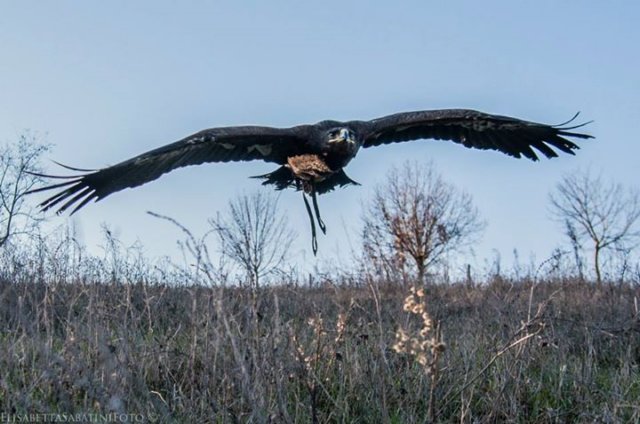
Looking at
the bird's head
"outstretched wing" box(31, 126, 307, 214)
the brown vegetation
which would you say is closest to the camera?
the brown vegetation

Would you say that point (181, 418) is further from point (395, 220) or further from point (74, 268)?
point (395, 220)

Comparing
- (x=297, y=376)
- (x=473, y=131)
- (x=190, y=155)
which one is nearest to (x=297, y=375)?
(x=297, y=376)

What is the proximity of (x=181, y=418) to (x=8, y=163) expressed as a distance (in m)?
24.9

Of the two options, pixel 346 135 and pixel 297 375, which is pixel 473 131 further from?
pixel 297 375

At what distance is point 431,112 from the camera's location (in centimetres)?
775

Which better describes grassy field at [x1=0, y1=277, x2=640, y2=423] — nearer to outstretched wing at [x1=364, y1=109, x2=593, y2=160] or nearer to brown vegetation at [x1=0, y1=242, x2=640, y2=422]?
brown vegetation at [x1=0, y1=242, x2=640, y2=422]

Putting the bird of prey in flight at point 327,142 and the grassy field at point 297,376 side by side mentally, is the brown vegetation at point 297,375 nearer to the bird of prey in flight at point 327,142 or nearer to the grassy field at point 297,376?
the grassy field at point 297,376

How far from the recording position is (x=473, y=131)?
8031mm

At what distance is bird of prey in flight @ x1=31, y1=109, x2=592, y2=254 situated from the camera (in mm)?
6750

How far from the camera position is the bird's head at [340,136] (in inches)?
284

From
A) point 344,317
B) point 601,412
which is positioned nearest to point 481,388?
point 601,412

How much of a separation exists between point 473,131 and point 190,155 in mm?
3079

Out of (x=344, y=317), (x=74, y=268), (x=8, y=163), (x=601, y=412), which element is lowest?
(x=601, y=412)

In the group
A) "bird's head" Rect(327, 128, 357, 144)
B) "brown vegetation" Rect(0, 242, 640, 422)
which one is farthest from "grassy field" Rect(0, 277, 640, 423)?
"bird's head" Rect(327, 128, 357, 144)
